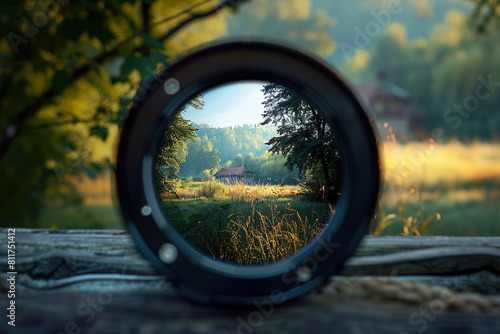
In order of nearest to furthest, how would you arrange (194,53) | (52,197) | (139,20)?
(194,53) → (139,20) → (52,197)

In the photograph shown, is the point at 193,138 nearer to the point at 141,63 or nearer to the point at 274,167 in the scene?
the point at 274,167

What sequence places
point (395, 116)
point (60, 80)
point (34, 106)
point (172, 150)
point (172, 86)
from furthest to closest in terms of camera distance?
point (395, 116) < point (34, 106) < point (60, 80) < point (172, 150) < point (172, 86)

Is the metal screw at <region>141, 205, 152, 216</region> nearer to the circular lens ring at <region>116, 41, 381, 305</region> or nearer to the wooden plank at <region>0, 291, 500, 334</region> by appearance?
the circular lens ring at <region>116, 41, 381, 305</region>

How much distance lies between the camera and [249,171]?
67 cm

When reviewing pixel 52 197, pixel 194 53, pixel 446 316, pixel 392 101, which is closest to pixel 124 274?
pixel 194 53

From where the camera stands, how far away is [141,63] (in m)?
0.81

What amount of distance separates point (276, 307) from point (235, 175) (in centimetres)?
26

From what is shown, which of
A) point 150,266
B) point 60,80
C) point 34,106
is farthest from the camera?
point 34,106

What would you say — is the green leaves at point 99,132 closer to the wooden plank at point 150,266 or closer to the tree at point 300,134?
the wooden plank at point 150,266

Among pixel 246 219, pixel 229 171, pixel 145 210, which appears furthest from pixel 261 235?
pixel 145 210

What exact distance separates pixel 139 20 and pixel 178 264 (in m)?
1.02

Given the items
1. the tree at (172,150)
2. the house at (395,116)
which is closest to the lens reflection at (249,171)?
the tree at (172,150)

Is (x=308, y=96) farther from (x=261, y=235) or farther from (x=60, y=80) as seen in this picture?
(x=60, y=80)

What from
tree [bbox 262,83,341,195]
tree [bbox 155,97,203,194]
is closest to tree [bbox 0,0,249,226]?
tree [bbox 155,97,203,194]
